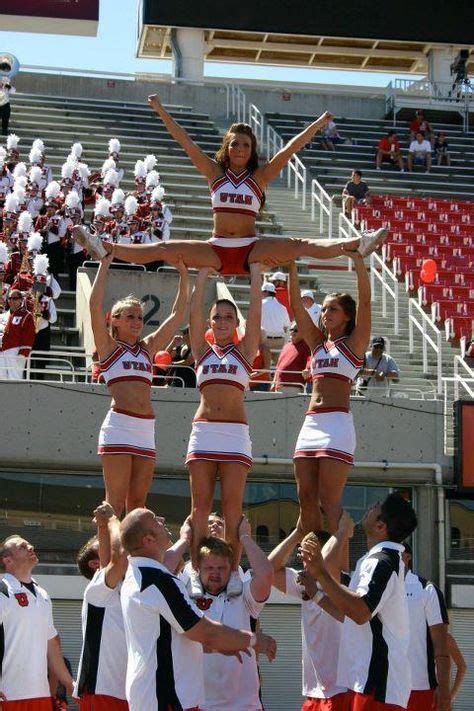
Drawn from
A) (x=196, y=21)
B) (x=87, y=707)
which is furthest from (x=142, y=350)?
(x=196, y=21)

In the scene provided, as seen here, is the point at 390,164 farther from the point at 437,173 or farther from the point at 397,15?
the point at 397,15

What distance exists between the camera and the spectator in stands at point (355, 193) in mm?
22731

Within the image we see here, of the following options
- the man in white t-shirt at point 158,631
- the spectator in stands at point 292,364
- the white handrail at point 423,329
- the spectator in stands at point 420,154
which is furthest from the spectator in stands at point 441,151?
the man in white t-shirt at point 158,631

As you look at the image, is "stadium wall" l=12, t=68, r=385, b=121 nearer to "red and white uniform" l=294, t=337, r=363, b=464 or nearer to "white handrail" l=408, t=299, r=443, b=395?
"white handrail" l=408, t=299, r=443, b=395

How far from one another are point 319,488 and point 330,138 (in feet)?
67.5

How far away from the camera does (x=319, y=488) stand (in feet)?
25.8

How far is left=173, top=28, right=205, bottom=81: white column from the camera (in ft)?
99.3

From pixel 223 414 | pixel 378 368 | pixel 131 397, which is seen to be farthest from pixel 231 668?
pixel 378 368

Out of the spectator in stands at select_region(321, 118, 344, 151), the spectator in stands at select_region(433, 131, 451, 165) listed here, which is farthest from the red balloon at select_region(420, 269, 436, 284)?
the spectator in stands at select_region(433, 131, 451, 165)

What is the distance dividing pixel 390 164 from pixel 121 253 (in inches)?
774

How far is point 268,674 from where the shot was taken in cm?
1432

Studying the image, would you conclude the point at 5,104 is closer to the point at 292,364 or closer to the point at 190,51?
the point at 190,51

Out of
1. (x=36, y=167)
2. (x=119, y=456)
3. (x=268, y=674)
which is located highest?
(x=36, y=167)

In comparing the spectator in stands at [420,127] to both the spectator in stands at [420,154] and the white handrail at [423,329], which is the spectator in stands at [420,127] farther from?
the white handrail at [423,329]
